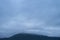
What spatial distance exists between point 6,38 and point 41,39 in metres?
5.49

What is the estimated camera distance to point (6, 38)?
24.7 metres

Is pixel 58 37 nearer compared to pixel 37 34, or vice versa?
pixel 58 37

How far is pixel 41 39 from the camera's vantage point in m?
25.1

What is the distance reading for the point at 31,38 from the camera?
2602cm

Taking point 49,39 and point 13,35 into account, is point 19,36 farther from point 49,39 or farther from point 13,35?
point 49,39

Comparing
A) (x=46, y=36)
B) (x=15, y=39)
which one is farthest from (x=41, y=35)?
(x=15, y=39)

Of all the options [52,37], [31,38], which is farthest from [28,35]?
[52,37]

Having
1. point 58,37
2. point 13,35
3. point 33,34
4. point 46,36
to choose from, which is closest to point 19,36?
point 13,35

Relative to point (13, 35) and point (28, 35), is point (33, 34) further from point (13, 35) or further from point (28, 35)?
point (13, 35)

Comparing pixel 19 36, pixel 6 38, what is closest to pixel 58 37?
pixel 19 36

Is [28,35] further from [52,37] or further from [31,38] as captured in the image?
[52,37]

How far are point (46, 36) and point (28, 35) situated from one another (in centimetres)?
296

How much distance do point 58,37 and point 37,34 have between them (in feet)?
12.2

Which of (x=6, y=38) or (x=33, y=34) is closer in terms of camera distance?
(x=6, y=38)
